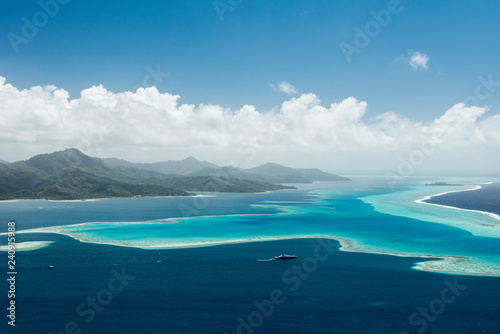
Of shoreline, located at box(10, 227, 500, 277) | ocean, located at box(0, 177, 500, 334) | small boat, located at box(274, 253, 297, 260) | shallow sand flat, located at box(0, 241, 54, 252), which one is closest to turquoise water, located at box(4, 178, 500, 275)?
shoreline, located at box(10, 227, 500, 277)

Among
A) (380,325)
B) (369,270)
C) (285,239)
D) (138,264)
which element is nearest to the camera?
(380,325)

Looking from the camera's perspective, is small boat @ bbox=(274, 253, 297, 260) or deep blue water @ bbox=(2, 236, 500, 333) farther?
small boat @ bbox=(274, 253, 297, 260)

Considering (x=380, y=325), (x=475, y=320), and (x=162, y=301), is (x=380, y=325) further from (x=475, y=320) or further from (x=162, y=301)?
(x=162, y=301)

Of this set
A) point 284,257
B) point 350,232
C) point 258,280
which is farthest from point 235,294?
point 350,232

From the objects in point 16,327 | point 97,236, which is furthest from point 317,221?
point 16,327

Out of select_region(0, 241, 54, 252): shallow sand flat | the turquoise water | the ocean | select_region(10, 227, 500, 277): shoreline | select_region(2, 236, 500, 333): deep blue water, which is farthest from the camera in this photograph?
select_region(0, 241, 54, 252): shallow sand flat

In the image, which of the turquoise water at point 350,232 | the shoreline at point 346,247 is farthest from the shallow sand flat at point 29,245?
the turquoise water at point 350,232

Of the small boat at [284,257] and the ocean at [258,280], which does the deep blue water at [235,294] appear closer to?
the ocean at [258,280]

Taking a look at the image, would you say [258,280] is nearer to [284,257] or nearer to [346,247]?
[284,257]

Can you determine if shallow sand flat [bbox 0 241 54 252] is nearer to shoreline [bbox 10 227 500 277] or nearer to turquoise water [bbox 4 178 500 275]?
shoreline [bbox 10 227 500 277]
